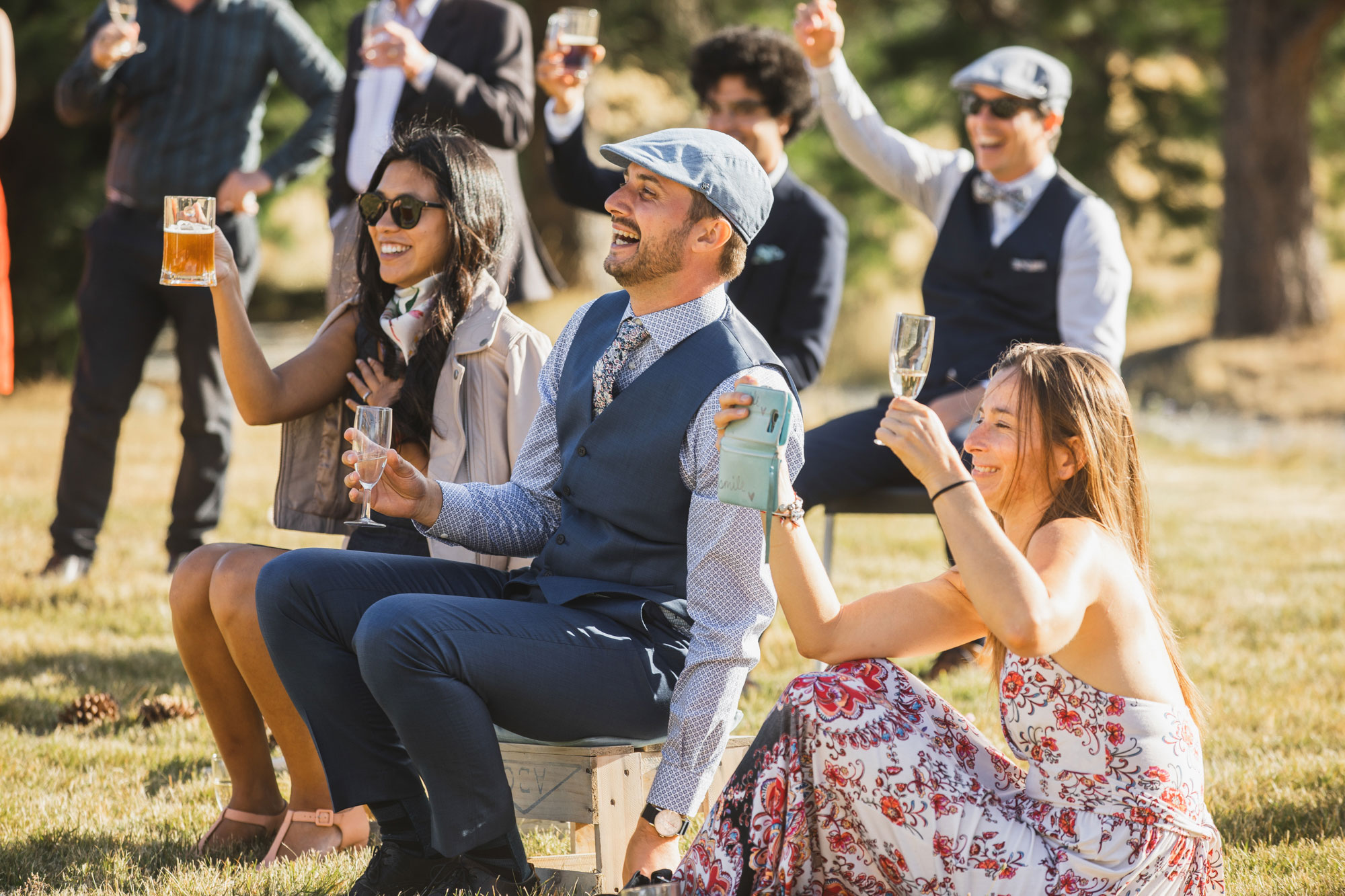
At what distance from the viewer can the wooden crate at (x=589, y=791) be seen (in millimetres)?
2768

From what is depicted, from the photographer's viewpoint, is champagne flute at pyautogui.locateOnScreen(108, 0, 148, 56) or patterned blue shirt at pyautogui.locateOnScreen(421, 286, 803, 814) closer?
patterned blue shirt at pyautogui.locateOnScreen(421, 286, 803, 814)

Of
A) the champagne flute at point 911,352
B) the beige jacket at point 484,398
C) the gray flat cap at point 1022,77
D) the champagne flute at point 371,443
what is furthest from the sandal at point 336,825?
the gray flat cap at point 1022,77

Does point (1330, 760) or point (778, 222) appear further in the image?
point (778, 222)

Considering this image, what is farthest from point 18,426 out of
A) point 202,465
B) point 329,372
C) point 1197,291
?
point 1197,291

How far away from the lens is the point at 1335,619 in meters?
5.50

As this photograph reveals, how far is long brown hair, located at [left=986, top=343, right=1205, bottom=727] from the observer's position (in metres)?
2.53

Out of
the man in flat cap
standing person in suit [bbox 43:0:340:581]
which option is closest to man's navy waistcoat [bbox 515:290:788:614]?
the man in flat cap

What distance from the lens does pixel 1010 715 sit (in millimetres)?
2566

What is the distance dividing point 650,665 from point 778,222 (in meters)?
2.52

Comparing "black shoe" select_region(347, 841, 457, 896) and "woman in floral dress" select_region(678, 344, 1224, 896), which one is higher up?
"woman in floral dress" select_region(678, 344, 1224, 896)

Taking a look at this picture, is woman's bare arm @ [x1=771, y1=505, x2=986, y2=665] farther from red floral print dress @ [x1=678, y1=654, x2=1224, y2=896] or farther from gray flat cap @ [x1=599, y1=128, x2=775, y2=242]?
Answer: gray flat cap @ [x1=599, y1=128, x2=775, y2=242]

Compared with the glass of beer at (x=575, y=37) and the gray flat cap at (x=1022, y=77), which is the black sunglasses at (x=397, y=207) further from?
the gray flat cap at (x=1022, y=77)

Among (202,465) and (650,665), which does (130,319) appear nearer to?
(202,465)

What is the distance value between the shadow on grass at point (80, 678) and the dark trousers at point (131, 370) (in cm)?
106
